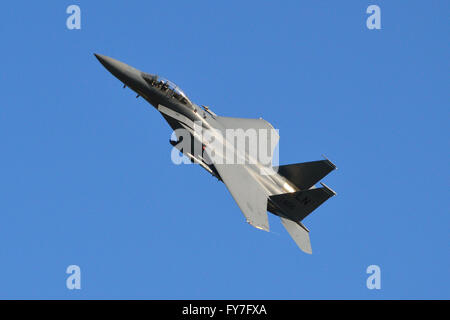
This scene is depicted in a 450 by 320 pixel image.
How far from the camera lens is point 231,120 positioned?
30.9 m

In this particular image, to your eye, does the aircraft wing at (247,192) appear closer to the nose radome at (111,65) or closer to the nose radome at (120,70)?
the nose radome at (120,70)

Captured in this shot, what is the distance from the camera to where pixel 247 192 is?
27.5 m

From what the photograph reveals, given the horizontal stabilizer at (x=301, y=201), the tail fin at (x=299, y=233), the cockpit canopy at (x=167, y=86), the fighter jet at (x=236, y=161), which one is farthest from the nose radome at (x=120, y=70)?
the tail fin at (x=299, y=233)

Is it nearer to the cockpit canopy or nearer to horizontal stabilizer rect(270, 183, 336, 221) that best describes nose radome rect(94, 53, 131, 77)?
the cockpit canopy

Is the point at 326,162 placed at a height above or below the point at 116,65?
below

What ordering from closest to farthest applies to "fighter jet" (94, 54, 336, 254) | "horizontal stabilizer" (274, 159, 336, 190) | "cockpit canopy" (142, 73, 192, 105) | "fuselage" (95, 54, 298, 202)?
"fighter jet" (94, 54, 336, 254)
"horizontal stabilizer" (274, 159, 336, 190)
"fuselage" (95, 54, 298, 202)
"cockpit canopy" (142, 73, 192, 105)

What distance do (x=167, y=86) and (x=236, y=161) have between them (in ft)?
14.3

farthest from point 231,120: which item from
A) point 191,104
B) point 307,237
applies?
point 307,237

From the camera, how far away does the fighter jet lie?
27.8 metres

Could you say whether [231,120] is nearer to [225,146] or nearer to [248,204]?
[225,146]

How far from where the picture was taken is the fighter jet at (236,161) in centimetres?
2780

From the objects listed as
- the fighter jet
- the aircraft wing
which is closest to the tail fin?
the fighter jet
